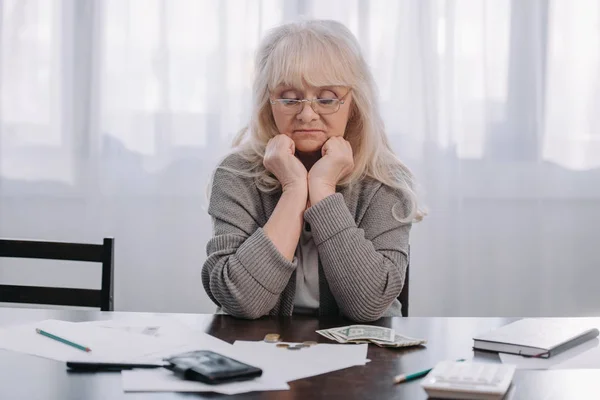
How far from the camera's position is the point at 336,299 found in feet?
5.55

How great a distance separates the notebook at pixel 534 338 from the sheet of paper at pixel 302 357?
199 mm

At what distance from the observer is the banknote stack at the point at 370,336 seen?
1.34 m

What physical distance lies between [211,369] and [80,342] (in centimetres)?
32

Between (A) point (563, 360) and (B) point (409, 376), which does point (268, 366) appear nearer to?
(B) point (409, 376)

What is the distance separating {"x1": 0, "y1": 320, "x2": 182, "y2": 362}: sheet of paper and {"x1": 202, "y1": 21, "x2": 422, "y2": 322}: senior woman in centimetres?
29

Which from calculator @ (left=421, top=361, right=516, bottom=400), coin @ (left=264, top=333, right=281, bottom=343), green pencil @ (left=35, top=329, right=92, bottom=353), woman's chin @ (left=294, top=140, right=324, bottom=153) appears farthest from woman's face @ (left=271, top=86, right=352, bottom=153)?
calculator @ (left=421, top=361, right=516, bottom=400)

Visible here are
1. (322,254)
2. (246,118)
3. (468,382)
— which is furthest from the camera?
(246,118)

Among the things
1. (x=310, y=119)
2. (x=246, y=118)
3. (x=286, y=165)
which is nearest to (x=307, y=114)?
(x=310, y=119)

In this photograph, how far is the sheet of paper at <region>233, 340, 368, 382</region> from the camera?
116 cm

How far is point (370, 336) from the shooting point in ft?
4.50

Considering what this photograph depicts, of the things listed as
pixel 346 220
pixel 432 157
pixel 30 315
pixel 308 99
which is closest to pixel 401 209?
pixel 346 220

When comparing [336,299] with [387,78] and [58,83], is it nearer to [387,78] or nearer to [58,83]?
[387,78]

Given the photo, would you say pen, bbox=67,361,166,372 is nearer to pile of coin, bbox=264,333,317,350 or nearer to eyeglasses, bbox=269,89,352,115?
pile of coin, bbox=264,333,317,350

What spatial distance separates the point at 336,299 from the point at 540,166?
1723 mm
